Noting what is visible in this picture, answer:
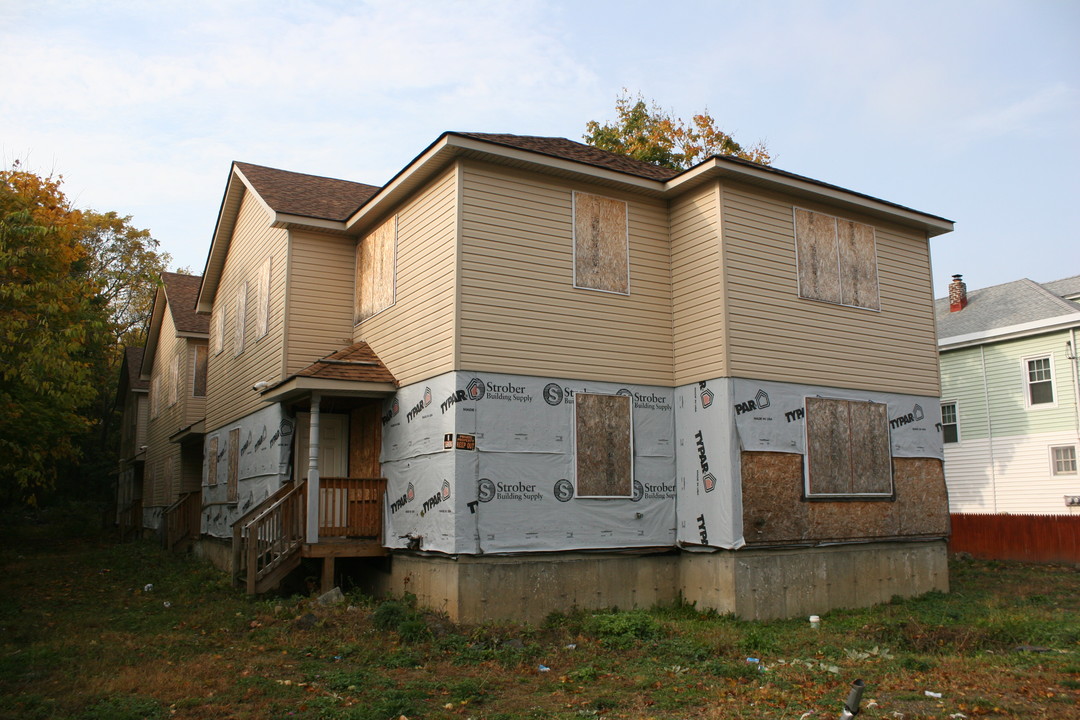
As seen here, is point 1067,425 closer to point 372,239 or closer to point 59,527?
point 372,239

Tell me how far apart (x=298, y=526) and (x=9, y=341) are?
7113 mm

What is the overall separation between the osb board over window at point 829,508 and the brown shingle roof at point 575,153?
16.8 feet

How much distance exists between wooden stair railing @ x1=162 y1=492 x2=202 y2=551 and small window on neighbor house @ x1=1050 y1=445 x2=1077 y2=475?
23821 mm

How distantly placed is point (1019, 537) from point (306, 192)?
64.3 ft

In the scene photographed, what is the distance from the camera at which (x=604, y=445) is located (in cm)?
1380

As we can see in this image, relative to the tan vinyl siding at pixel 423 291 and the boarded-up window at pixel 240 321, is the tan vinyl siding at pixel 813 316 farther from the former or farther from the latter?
the boarded-up window at pixel 240 321

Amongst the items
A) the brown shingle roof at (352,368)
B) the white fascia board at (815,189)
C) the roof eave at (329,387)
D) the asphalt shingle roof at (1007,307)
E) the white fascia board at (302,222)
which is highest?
the asphalt shingle roof at (1007,307)

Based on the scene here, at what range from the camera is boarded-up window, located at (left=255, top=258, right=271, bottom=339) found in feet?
58.7

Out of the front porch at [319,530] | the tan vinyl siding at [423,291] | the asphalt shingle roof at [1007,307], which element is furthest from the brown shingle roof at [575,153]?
the asphalt shingle roof at [1007,307]

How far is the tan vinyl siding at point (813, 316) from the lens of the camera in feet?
46.1

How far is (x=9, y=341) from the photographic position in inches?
648

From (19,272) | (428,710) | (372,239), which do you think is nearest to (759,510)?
(428,710)

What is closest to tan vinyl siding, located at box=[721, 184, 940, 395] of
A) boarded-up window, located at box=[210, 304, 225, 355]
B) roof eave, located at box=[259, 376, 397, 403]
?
roof eave, located at box=[259, 376, 397, 403]

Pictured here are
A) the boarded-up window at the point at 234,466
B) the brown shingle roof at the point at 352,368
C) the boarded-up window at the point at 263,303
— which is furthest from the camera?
the boarded-up window at the point at 234,466
